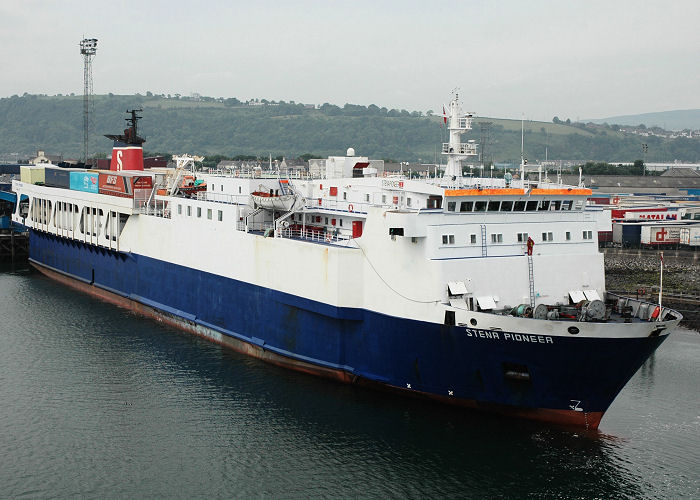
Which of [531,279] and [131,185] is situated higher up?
[131,185]

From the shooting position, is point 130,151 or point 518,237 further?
point 130,151

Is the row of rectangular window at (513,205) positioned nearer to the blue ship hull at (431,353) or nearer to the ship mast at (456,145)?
the ship mast at (456,145)

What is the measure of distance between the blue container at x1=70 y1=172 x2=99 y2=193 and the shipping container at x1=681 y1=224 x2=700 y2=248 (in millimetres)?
40595

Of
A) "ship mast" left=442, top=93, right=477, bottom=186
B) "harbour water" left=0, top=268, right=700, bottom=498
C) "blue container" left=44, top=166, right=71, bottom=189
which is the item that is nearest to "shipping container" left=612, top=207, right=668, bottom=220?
"harbour water" left=0, top=268, right=700, bottom=498

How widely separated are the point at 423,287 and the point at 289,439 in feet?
19.7

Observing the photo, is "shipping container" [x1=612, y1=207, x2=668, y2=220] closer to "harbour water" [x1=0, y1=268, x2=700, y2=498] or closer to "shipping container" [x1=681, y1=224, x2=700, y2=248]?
"shipping container" [x1=681, y1=224, x2=700, y2=248]

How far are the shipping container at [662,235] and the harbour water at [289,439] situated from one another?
29.7 m

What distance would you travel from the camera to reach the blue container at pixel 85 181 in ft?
142

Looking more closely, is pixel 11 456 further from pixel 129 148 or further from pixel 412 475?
pixel 129 148


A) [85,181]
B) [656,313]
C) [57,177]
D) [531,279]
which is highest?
[57,177]

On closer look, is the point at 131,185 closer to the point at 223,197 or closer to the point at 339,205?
the point at 223,197

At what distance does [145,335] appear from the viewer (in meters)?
33.8

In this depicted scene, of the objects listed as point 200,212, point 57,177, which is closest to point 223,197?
point 200,212

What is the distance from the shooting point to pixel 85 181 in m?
44.7
